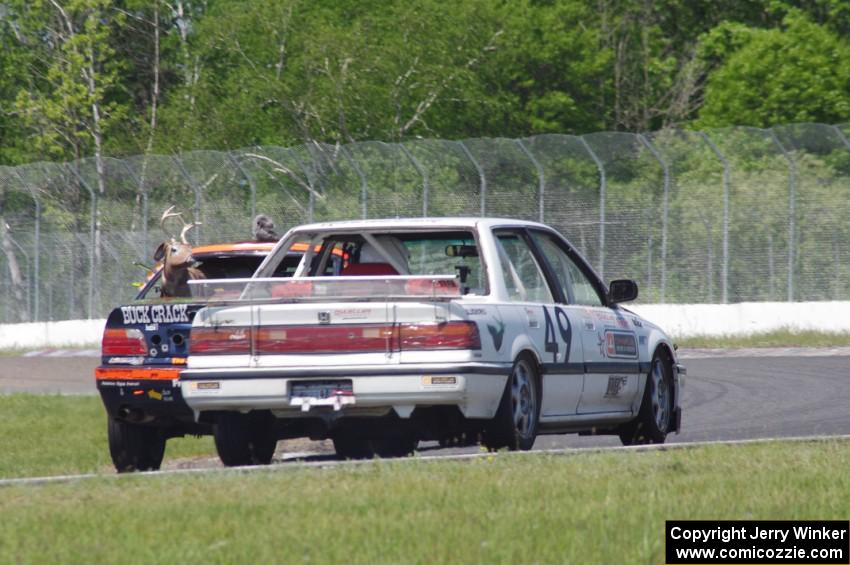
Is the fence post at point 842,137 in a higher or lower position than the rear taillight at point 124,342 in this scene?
higher

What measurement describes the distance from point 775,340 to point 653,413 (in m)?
14.4

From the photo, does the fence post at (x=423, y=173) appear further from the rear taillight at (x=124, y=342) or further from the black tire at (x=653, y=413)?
the rear taillight at (x=124, y=342)

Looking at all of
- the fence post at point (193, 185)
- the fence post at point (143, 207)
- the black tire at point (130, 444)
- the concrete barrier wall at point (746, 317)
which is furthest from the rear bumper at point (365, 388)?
the fence post at point (143, 207)

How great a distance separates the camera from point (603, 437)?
14.5 m

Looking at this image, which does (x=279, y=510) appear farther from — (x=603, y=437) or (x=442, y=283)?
(x=603, y=437)

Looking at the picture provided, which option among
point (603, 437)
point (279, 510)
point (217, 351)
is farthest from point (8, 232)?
point (279, 510)

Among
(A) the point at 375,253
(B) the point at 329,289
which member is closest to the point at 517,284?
(A) the point at 375,253

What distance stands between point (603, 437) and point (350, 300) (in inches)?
183

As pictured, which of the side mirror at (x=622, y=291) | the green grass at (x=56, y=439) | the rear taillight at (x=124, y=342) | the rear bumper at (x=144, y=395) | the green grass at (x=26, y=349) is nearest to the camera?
the rear bumper at (x=144, y=395)

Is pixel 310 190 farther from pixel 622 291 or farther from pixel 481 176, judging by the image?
pixel 622 291

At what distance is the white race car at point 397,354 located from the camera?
10.2m

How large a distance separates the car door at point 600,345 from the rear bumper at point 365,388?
1.42 m

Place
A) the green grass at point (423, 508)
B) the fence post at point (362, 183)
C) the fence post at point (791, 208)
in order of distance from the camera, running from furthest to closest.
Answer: the fence post at point (362, 183) → the fence post at point (791, 208) → the green grass at point (423, 508)

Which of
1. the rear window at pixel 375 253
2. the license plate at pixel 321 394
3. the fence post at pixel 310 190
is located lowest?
the license plate at pixel 321 394
